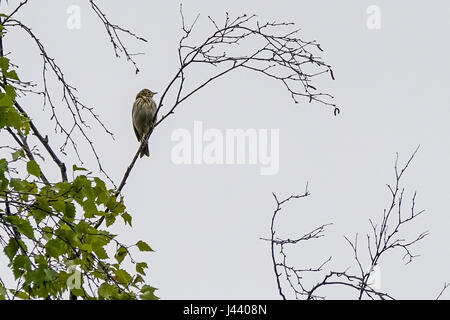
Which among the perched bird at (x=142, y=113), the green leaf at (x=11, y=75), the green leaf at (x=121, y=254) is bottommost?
the green leaf at (x=121, y=254)

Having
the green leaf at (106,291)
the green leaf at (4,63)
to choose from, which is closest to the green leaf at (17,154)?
the green leaf at (4,63)

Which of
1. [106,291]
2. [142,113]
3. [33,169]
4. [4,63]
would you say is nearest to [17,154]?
[33,169]

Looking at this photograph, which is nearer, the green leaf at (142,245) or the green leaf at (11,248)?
the green leaf at (11,248)

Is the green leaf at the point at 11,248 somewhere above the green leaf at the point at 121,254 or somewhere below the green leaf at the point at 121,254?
above

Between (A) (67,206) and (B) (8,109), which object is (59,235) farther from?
(B) (8,109)

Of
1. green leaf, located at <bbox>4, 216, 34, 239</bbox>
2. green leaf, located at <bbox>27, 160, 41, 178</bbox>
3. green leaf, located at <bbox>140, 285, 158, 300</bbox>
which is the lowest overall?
green leaf, located at <bbox>140, 285, 158, 300</bbox>

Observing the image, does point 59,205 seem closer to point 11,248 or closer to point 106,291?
point 11,248

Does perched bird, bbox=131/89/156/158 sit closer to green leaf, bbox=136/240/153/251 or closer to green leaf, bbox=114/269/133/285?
green leaf, bbox=136/240/153/251

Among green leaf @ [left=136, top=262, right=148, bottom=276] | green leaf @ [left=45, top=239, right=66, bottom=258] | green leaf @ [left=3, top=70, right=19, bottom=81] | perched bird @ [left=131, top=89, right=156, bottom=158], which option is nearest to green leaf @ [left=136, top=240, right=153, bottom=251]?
green leaf @ [left=136, top=262, right=148, bottom=276]

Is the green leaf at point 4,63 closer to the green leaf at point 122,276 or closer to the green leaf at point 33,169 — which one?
the green leaf at point 33,169

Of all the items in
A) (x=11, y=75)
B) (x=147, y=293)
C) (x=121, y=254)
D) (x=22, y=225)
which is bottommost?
(x=147, y=293)

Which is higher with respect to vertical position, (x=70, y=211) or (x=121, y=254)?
(x=70, y=211)

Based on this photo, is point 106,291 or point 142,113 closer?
point 106,291
